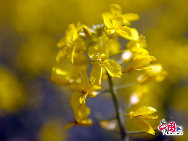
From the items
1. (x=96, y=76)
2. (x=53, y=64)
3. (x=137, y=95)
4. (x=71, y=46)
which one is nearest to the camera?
(x=96, y=76)

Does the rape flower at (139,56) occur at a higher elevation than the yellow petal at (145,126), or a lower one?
higher

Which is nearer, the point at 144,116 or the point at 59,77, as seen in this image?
the point at 144,116

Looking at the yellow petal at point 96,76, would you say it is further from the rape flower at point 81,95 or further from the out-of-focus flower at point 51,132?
the out-of-focus flower at point 51,132

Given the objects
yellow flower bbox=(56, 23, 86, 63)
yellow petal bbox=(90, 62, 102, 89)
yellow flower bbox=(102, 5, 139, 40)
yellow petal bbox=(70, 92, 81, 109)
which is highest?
yellow flower bbox=(102, 5, 139, 40)

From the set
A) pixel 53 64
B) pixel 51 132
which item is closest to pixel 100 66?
pixel 51 132

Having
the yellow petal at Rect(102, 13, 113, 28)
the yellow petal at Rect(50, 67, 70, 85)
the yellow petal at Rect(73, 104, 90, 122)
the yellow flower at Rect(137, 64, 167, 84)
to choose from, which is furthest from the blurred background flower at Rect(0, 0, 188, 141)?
the yellow petal at Rect(102, 13, 113, 28)

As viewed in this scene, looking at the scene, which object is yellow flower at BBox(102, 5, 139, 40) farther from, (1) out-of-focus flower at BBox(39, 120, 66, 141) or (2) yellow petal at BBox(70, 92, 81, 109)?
(1) out-of-focus flower at BBox(39, 120, 66, 141)

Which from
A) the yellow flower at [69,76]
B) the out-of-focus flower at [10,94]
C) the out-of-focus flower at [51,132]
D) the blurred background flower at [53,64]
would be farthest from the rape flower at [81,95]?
the out-of-focus flower at [10,94]

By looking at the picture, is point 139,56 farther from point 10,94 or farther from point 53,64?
point 53,64
